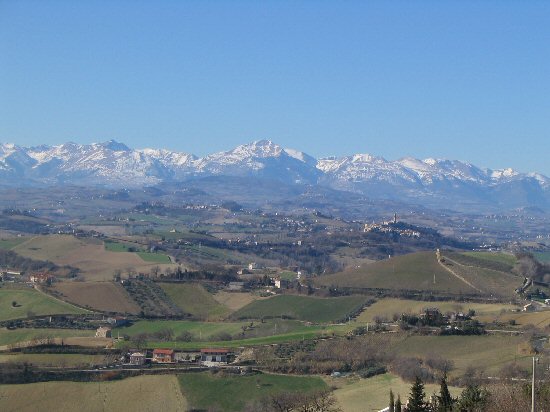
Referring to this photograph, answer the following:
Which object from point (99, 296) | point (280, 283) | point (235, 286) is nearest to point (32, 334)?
point (99, 296)

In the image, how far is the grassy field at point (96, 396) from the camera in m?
43.4

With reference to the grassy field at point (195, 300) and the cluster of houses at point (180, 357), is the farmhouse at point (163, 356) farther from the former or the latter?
the grassy field at point (195, 300)

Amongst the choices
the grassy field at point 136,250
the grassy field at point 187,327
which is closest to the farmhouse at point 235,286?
the grassy field at point 187,327

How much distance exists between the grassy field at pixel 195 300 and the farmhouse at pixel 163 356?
1748 centimetres

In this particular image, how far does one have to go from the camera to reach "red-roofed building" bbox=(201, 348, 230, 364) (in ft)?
172

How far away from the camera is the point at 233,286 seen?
82.0 metres

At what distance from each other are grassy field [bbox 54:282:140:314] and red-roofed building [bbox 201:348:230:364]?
1888 centimetres

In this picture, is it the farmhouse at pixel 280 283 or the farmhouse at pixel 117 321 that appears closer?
the farmhouse at pixel 117 321

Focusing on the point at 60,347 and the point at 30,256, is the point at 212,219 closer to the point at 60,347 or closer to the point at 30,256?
the point at 30,256

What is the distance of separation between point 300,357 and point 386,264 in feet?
115

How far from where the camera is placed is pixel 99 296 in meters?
74.8

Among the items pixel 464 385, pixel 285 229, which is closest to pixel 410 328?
pixel 464 385

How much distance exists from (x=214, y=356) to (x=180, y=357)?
1788 mm

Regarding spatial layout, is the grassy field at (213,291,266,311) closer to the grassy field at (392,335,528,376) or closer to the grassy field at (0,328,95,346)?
the grassy field at (0,328,95,346)
